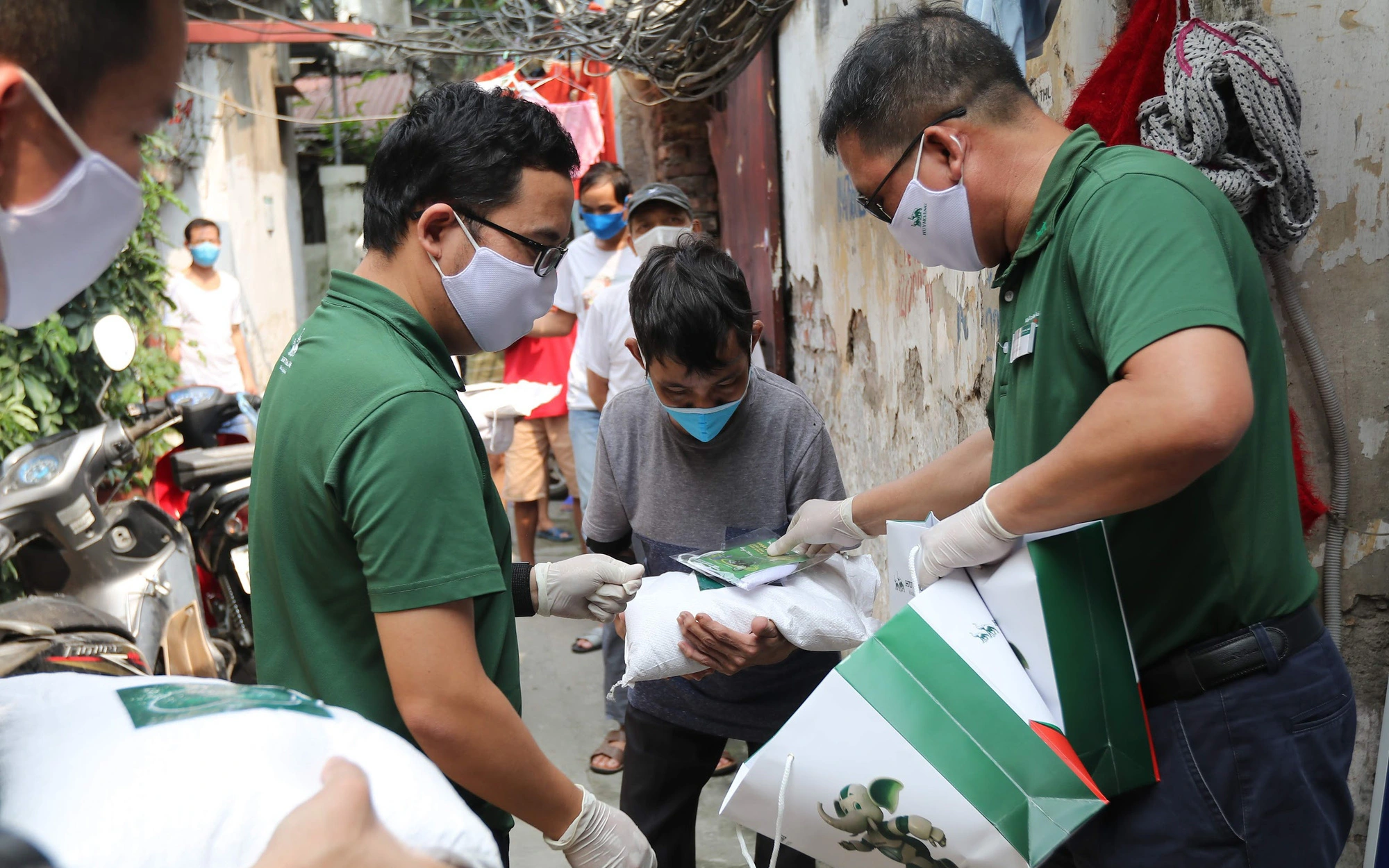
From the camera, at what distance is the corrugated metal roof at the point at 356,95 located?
1441 cm

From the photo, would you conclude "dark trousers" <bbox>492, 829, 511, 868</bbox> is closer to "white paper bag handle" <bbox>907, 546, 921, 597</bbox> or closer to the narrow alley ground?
"white paper bag handle" <bbox>907, 546, 921, 597</bbox>

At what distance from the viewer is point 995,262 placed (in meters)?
1.65

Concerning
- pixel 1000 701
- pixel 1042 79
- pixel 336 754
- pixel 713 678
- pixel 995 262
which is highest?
pixel 1042 79

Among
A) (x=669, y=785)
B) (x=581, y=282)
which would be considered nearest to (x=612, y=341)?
(x=581, y=282)

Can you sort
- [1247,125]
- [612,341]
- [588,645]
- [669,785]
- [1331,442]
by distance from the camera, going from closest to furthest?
[1247,125] → [1331,442] → [669,785] → [612,341] → [588,645]

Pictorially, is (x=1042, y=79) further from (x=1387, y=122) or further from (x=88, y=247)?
Result: (x=88, y=247)

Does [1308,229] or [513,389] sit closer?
[1308,229]

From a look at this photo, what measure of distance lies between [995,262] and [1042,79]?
42.5 inches

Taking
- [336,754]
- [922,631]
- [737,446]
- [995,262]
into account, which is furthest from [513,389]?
[336,754]

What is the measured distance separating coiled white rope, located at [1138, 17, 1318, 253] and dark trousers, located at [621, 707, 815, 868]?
148cm

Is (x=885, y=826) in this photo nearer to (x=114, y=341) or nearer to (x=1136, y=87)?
(x=1136, y=87)

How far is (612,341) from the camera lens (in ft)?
13.9

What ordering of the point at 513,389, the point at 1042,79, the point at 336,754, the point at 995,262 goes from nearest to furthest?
the point at 336,754 < the point at 995,262 < the point at 1042,79 < the point at 513,389

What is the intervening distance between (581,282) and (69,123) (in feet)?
13.9
